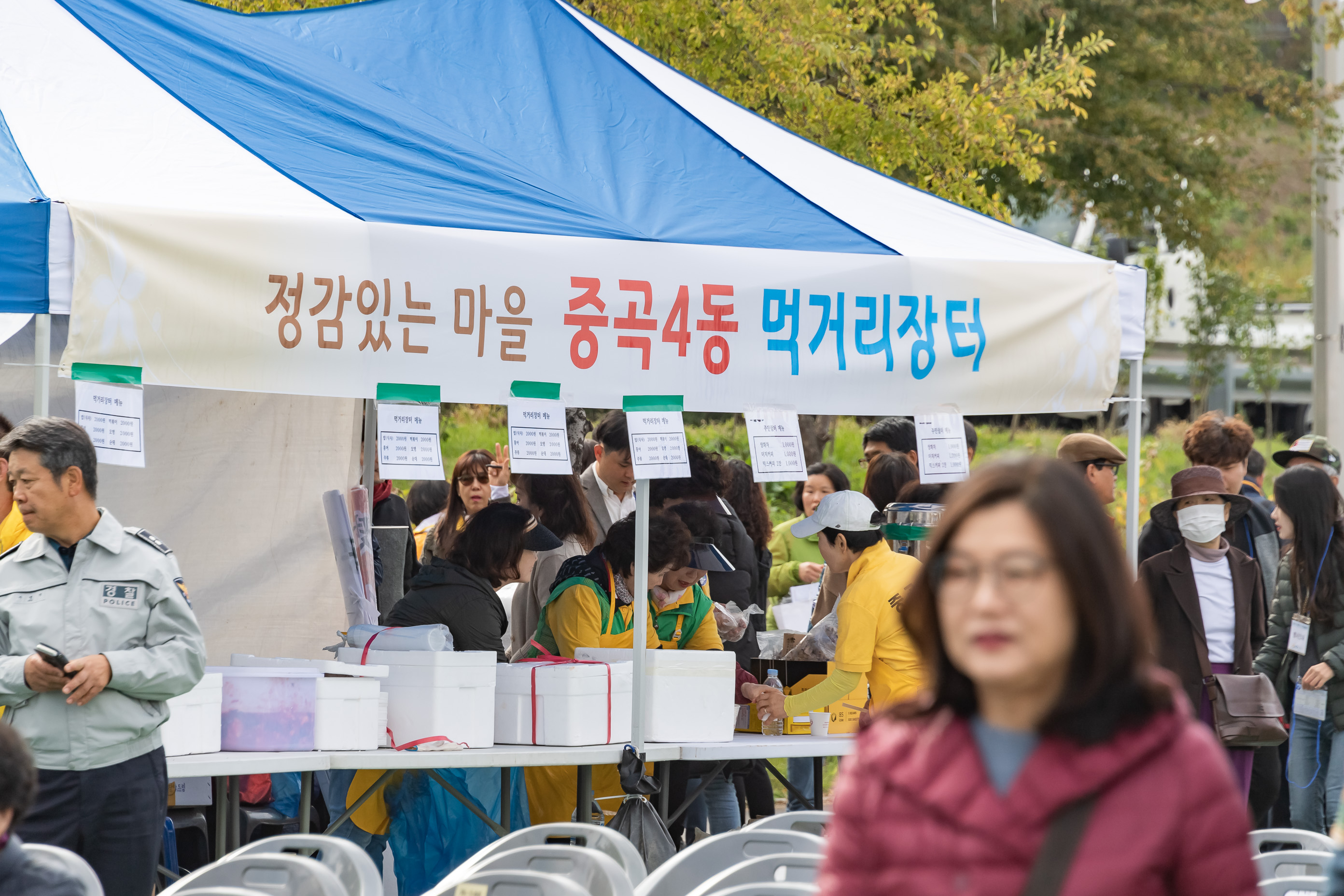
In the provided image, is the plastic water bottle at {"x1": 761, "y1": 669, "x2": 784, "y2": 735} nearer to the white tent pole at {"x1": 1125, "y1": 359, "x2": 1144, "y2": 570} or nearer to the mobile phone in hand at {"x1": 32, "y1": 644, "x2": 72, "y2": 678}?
the white tent pole at {"x1": 1125, "y1": 359, "x2": 1144, "y2": 570}

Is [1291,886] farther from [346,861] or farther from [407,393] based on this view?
[407,393]

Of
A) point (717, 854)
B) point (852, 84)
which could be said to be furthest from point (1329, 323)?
point (717, 854)

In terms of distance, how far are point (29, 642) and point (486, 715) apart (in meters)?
1.56

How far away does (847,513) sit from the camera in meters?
5.07

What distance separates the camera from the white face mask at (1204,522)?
228 inches

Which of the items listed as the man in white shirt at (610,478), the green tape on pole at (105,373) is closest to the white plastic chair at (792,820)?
the green tape on pole at (105,373)

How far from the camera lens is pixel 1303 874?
336 cm

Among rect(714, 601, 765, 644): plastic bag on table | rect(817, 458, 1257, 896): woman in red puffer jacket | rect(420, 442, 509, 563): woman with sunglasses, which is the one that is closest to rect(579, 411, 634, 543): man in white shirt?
rect(420, 442, 509, 563): woman with sunglasses

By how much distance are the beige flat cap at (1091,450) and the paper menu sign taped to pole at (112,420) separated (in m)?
3.76

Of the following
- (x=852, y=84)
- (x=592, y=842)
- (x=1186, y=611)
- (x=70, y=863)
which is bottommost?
(x=592, y=842)

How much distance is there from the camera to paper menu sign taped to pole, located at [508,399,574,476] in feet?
14.7

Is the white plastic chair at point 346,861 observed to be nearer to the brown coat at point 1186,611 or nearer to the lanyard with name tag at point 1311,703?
the brown coat at point 1186,611

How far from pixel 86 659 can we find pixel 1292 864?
9.33ft

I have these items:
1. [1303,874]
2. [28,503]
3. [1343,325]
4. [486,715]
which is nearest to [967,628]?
[1303,874]
